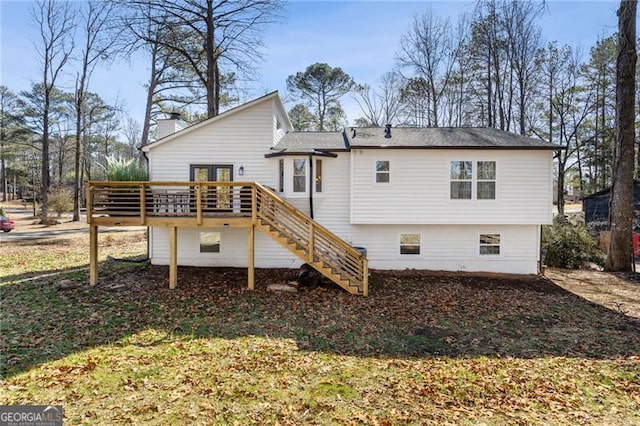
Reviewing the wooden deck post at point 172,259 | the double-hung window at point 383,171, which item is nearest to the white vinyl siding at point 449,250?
the double-hung window at point 383,171

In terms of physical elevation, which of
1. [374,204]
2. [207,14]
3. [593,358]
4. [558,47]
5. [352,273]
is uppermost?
[558,47]

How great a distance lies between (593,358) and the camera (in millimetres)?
5770

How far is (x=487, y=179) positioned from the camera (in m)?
10.9

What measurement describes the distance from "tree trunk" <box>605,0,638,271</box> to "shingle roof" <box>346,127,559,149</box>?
3813mm

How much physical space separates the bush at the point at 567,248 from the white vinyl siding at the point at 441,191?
11.9ft

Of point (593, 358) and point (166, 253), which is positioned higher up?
point (166, 253)

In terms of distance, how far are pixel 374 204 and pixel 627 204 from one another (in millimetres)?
9721

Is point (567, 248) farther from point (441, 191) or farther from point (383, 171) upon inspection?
point (383, 171)

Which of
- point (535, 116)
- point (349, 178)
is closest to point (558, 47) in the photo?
point (535, 116)

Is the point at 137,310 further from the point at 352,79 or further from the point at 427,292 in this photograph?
the point at 352,79

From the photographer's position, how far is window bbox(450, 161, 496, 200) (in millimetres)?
10922
